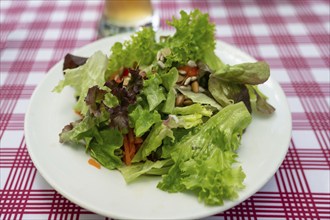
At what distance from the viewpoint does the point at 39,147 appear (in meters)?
1.42

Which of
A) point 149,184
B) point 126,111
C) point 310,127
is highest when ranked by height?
point 126,111

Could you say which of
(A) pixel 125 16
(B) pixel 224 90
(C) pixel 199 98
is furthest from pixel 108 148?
(A) pixel 125 16

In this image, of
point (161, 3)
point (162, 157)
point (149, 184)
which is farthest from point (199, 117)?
point (161, 3)

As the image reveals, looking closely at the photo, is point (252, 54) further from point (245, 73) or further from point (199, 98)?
point (199, 98)

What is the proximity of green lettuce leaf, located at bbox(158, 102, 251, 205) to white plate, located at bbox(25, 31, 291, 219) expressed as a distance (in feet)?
0.11

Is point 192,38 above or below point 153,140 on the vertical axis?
above

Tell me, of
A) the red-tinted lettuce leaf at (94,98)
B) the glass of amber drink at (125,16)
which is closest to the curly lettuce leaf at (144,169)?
the red-tinted lettuce leaf at (94,98)

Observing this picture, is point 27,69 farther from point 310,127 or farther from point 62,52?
point 310,127

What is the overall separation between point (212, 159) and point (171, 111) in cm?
26

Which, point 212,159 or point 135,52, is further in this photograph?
point 135,52

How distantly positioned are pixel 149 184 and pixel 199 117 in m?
0.32

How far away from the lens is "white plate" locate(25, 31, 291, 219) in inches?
47.4

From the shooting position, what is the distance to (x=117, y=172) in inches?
54.0

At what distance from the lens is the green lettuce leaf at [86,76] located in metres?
1.61
